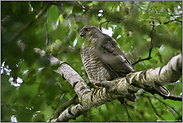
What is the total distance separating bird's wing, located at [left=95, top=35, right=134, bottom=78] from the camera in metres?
2.73

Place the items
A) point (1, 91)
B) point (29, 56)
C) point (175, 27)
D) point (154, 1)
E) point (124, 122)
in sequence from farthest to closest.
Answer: point (124, 122) → point (154, 1) → point (175, 27) → point (1, 91) → point (29, 56)

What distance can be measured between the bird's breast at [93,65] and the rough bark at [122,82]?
421mm

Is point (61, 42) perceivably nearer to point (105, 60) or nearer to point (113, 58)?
point (105, 60)

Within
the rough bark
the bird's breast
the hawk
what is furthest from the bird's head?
the rough bark

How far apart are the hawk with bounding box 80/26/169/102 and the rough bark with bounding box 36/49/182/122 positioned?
0.47 metres

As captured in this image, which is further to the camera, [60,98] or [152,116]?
[152,116]

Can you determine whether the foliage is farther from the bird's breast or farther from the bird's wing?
the bird's breast

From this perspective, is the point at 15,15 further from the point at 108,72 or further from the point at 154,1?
the point at 154,1

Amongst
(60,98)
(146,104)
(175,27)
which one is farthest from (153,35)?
(60,98)

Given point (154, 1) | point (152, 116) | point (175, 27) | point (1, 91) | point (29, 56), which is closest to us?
point (29, 56)

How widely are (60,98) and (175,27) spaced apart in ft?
8.36

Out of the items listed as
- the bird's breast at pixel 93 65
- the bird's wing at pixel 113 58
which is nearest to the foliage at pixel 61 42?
the bird's wing at pixel 113 58

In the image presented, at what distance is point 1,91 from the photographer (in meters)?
2.23

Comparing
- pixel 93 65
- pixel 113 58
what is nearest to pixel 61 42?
pixel 93 65
